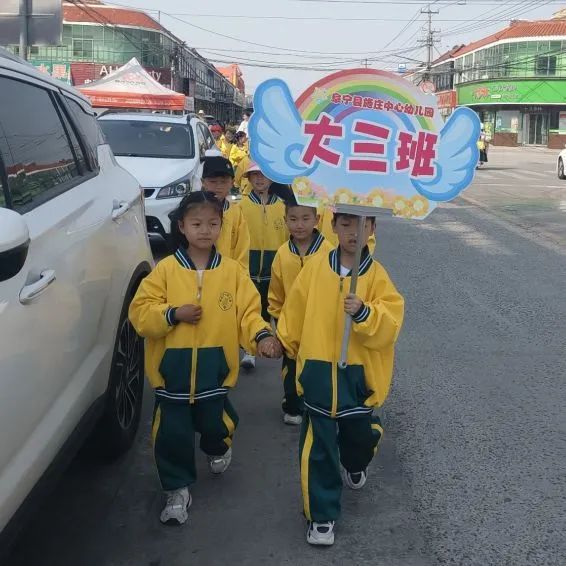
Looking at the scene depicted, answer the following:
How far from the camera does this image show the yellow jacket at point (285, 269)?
376cm

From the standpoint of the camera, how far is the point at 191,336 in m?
3.13

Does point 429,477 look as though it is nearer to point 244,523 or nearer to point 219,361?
point 244,523


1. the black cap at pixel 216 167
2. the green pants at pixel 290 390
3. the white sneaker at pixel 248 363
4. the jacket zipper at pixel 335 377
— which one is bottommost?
the white sneaker at pixel 248 363

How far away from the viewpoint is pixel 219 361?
3172 millimetres

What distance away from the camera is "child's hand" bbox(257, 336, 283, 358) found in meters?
3.00

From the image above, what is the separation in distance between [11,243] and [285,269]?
7.41 feet

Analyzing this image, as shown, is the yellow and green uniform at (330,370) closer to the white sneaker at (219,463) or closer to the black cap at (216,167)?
the white sneaker at (219,463)

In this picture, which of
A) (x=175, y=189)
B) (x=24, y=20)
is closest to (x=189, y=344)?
(x=24, y=20)

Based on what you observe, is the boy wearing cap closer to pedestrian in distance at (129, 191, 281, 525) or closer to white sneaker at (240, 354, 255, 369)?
white sneaker at (240, 354, 255, 369)

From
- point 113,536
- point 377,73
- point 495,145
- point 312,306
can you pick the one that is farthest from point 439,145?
point 495,145

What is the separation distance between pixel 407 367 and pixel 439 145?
2.69 m

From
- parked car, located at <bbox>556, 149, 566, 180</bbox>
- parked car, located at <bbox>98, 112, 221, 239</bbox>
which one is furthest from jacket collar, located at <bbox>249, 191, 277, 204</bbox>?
parked car, located at <bbox>556, 149, 566, 180</bbox>

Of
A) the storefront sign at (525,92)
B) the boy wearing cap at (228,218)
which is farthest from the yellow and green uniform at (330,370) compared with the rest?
the storefront sign at (525,92)

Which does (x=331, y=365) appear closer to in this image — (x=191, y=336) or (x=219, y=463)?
(x=191, y=336)
